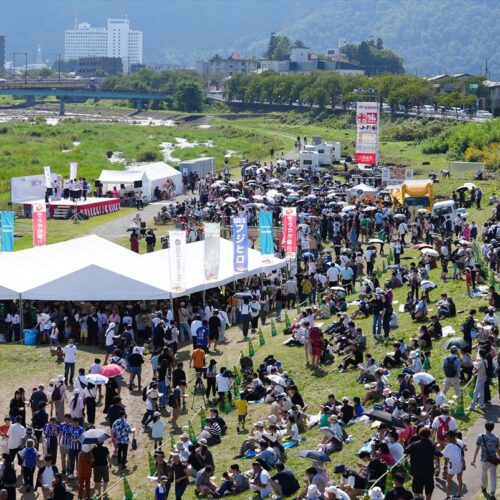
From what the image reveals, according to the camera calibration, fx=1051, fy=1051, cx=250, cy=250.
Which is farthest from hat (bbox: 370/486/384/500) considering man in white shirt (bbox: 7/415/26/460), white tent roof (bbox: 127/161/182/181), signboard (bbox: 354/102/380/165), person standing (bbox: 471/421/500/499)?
signboard (bbox: 354/102/380/165)

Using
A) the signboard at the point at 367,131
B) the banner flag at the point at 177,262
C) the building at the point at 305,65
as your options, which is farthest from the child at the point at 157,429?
the building at the point at 305,65

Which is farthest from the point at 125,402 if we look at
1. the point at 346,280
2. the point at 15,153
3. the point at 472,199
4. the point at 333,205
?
the point at 15,153

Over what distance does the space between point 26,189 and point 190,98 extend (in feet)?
306

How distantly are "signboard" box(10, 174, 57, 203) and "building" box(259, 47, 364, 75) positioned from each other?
139 metres

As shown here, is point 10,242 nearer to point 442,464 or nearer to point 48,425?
point 48,425

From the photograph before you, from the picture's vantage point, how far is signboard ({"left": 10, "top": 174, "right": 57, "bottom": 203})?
4575cm

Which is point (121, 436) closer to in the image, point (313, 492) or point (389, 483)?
point (313, 492)

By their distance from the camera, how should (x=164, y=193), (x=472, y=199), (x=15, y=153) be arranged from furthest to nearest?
(x=15, y=153), (x=164, y=193), (x=472, y=199)

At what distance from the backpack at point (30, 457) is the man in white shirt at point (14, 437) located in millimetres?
591

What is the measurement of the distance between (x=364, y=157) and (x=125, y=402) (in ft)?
106

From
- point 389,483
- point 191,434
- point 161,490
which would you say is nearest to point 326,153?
point 191,434

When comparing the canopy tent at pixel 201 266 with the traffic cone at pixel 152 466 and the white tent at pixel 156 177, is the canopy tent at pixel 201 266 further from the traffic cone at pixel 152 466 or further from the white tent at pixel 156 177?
the white tent at pixel 156 177

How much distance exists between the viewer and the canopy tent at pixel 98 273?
24.0 m

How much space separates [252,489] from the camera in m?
14.2
